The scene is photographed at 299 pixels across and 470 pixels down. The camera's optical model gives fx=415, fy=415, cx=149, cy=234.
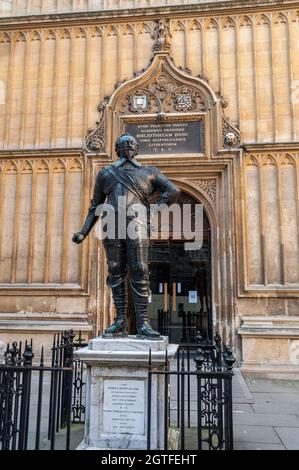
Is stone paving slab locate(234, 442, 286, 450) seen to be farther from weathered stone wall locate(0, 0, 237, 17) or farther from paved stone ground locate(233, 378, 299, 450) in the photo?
weathered stone wall locate(0, 0, 237, 17)

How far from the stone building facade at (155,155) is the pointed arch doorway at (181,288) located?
0.51 meters

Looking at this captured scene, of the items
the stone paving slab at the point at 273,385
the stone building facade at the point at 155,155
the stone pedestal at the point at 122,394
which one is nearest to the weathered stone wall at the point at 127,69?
the stone building facade at the point at 155,155

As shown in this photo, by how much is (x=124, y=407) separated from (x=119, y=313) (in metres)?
0.91

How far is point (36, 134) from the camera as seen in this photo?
10.3 meters

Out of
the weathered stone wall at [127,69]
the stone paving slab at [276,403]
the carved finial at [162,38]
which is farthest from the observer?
the carved finial at [162,38]

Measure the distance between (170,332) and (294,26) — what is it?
790 cm

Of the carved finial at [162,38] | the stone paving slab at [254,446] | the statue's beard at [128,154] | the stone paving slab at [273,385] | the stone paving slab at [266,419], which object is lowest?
the stone paving slab at [273,385]

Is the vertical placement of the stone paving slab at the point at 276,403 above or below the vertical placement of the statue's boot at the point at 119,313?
below

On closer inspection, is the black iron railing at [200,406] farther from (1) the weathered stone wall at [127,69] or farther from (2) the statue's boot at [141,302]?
(1) the weathered stone wall at [127,69]

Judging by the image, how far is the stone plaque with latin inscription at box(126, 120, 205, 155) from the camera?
9953mm

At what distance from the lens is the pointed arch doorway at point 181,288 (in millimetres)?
9922

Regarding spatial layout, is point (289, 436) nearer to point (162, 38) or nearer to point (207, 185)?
point (207, 185)
